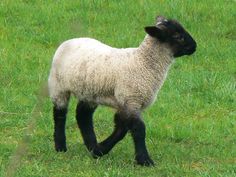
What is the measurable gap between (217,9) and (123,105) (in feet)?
24.3

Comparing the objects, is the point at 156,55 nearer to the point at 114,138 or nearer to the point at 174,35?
the point at 174,35

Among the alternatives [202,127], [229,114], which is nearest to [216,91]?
[229,114]

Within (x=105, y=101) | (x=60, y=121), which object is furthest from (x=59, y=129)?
(x=105, y=101)

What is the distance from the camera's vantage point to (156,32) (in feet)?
20.0

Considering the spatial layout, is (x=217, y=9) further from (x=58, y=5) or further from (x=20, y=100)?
(x=20, y=100)

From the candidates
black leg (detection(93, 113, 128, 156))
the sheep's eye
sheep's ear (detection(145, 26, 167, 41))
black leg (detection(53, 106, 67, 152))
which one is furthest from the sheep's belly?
the sheep's eye

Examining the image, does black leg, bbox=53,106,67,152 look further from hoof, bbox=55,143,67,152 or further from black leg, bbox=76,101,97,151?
black leg, bbox=76,101,97,151

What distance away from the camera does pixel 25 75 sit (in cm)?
975

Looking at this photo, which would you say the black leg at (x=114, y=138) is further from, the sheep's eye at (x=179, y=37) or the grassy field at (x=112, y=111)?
the sheep's eye at (x=179, y=37)

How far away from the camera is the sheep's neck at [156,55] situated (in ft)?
20.2

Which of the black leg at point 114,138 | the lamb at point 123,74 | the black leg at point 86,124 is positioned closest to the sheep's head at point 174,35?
the lamb at point 123,74

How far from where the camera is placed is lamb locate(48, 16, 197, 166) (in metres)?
5.95

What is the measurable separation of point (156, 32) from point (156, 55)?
0.74 feet

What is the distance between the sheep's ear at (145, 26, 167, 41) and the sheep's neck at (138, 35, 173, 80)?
0.21 feet
